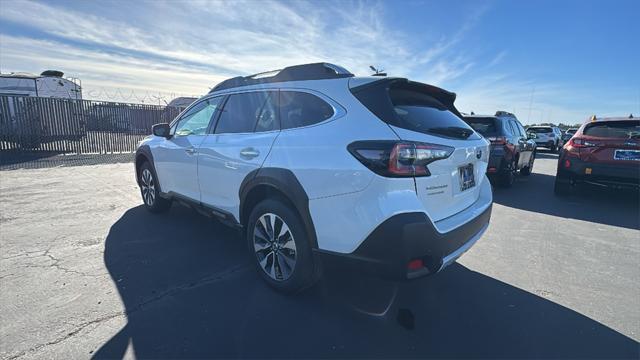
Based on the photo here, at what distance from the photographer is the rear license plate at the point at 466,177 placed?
262 cm

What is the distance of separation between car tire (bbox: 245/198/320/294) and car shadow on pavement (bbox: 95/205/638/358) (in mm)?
151

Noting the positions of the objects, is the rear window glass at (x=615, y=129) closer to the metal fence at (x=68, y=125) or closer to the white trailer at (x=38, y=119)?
the metal fence at (x=68, y=125)

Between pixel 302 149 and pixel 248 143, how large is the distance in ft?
2.38

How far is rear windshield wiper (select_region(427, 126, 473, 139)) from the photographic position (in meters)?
2.54

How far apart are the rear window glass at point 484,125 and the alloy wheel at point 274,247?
5.85 meters

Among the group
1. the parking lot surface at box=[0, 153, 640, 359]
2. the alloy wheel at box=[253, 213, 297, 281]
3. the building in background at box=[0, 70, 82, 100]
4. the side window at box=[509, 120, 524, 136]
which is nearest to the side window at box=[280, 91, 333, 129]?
the alloy wheel at box=[253, 213, 297, 281]

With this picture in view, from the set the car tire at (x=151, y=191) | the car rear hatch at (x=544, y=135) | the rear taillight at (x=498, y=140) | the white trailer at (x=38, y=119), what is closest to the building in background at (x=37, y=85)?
the white trailer at (x=38, y=119)

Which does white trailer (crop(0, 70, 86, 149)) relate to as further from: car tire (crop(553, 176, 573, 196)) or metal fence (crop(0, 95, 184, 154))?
car tire (crop(553, 176, 573, 196))

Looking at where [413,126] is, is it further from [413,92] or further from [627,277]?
[627,277]

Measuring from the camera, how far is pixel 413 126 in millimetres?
2365

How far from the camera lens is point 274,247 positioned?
290 centimetres

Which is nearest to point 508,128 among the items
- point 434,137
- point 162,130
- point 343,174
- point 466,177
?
point 466,177

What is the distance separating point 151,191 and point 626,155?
311 inches

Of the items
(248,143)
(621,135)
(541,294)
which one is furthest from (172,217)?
(621,135)
